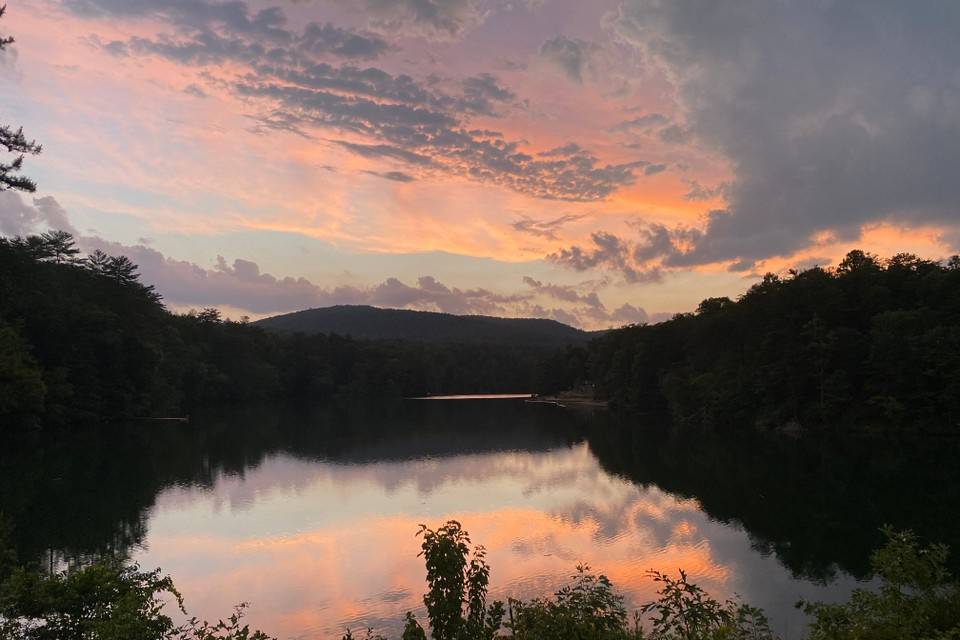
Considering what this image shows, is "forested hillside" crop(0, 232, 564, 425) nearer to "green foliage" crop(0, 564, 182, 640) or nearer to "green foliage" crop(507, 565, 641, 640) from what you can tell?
"green foliage" crop(0, 564, 182, 640)

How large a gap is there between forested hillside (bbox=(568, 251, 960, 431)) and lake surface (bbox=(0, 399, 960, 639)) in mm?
5460

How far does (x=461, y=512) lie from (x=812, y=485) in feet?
54.4

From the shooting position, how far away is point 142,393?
222 ft

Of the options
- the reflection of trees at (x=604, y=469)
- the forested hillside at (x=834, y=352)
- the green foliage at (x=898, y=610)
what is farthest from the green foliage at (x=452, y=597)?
the forested hillside at (x=834, y=352)

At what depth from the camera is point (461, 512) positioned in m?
28.3

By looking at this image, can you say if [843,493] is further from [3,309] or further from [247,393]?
[247,393]

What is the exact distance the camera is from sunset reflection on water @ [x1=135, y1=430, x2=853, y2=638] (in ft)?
56.2

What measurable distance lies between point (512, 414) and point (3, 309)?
5441 cm

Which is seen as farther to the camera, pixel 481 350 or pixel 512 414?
pixel 481 350

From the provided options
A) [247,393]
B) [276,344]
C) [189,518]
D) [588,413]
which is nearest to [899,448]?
[189,518]

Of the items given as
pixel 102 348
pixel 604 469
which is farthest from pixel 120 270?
pixel 604 469

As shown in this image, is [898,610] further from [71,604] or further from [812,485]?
[812,485]

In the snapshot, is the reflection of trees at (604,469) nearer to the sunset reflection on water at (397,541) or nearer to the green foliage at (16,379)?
the sunset reflection on water at (397,541)

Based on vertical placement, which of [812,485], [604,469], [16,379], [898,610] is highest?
[16,379]
